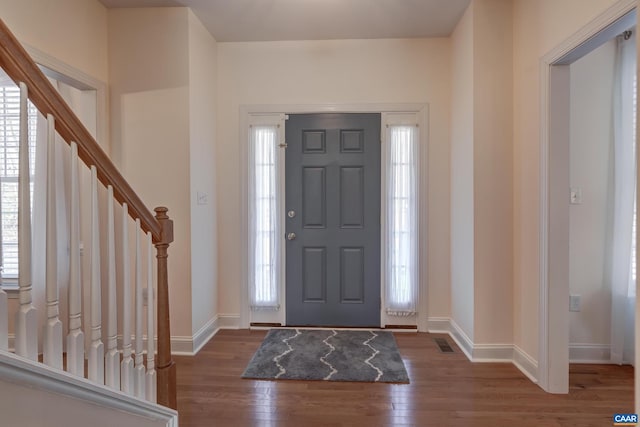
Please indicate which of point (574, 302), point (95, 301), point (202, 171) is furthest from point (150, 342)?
point (574, 302)

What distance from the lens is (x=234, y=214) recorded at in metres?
3.31

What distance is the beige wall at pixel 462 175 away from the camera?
2670mm

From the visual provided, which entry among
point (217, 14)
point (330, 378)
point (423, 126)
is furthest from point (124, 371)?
point (423, 126)

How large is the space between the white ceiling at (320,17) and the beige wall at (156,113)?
20cm

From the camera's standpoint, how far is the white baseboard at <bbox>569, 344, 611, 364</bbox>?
2.57 metres

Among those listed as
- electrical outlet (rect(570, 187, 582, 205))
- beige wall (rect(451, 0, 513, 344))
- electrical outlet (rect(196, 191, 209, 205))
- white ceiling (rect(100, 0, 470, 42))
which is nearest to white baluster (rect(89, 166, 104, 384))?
electrical outlet (rect(196, 191, 209, 205))

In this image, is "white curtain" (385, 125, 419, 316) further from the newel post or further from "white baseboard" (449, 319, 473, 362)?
the newel post

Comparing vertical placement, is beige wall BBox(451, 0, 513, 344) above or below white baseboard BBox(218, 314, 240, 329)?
above

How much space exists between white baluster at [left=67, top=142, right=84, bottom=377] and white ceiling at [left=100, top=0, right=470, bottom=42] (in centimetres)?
216

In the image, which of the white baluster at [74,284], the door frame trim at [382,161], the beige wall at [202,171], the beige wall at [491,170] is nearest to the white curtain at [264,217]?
the door frame trim at [382,161]

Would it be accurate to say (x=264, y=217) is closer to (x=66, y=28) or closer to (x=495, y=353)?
(x=66, y=28)

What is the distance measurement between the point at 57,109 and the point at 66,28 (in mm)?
1947

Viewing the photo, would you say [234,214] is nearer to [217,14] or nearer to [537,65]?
[217,14]

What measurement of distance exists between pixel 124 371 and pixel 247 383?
1119 mm
